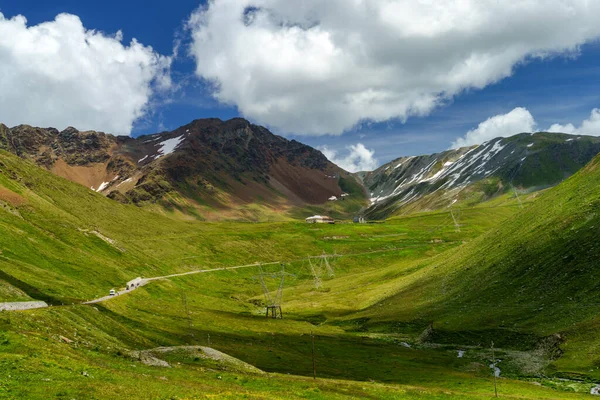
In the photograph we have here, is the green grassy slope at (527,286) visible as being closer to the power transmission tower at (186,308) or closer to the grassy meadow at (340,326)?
the grassy meadow at (340,326)

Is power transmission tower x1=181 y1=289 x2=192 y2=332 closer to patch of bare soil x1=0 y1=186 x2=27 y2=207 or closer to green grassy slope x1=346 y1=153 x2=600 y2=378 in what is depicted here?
green grassy slope x1=346 y1=153 x2=600 y2=378

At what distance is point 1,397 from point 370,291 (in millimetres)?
157611

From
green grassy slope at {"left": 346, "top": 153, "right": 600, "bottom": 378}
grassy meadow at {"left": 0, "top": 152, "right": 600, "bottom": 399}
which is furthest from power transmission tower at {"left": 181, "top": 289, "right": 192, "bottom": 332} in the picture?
green grassy slope at {"left": 346, "top": 153, "right": 600, "bottom": 378}

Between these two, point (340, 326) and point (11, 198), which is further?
point (11, 198)

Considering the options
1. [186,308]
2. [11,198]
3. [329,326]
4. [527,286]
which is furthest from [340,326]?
[11,198]

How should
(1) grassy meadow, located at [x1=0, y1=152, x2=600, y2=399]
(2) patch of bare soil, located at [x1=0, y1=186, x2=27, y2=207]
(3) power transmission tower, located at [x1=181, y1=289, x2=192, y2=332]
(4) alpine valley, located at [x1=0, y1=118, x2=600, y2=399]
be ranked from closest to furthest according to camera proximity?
(1) grassy meadow, located at [x1=0, y1=152, x2=600, y2=399]
(4) alpine valley, located at [x1=0, y1=118, x2=600, y2=399]
(3) power transmission tower, located at [x1=181, y1=289, x2=192, y2=332]
(2) patch of bare soil, located at [x1=0, y1=186, x2=27, y2=207]

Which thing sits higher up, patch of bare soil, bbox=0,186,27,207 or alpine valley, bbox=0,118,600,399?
patch of bare soil, bbox=0,186,27,207

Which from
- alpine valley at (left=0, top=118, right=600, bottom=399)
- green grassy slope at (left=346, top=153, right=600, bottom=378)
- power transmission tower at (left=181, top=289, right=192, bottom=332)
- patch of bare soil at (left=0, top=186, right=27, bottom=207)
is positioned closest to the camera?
alpine valley at (left=0, top=118, right=600, bottom=399)

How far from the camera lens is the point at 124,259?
195 m

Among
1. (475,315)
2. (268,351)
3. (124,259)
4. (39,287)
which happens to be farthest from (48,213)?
(475,315)

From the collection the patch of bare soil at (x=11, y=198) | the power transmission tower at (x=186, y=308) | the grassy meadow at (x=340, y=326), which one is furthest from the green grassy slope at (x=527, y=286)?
the patch of bare soil at (x=11, y=198)

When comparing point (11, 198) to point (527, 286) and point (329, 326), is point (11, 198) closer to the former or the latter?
point (329, 326)

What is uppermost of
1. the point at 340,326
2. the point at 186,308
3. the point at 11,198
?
the point at 11,198

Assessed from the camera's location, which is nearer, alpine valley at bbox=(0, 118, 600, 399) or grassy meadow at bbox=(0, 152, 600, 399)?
grassy meadow at bbox=(0, 152, 600, 399)
